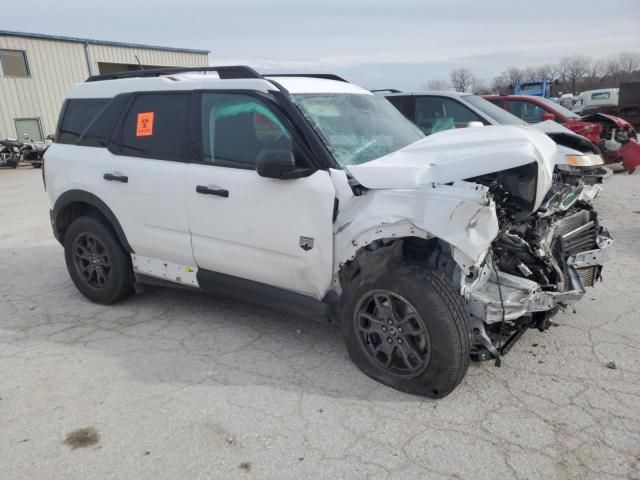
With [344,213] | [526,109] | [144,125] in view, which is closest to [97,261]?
[144,125]

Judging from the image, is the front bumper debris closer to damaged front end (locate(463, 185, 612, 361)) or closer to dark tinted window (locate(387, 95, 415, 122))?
damaged front end (locate(463, 185, 612, 361))

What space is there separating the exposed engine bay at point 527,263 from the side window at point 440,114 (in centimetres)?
366

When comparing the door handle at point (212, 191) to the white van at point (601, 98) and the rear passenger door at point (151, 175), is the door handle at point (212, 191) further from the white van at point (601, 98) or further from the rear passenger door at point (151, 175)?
the white van at point (601, 98)

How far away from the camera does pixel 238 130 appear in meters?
3.66

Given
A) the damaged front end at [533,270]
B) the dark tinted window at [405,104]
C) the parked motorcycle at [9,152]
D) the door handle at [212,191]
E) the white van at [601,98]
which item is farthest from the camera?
the white van at [601,98]

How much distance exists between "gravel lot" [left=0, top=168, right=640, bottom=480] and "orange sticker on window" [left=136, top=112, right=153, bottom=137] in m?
1.56

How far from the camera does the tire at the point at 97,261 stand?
448 centimetres

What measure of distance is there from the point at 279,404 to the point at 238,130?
190 cm

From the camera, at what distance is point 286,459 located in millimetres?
2598

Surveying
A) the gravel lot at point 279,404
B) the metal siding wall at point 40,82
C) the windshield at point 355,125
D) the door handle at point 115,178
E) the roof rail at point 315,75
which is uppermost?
the metal siding wall at point 40,82

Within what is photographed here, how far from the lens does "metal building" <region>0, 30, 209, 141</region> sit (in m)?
19.7

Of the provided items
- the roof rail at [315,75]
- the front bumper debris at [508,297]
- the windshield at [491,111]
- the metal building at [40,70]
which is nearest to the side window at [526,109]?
the windshield at [491,111]

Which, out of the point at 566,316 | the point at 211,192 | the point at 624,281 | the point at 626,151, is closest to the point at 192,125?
the point at 211,192

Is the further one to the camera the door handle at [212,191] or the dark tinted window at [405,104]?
the dark tinted window at [405,104]
